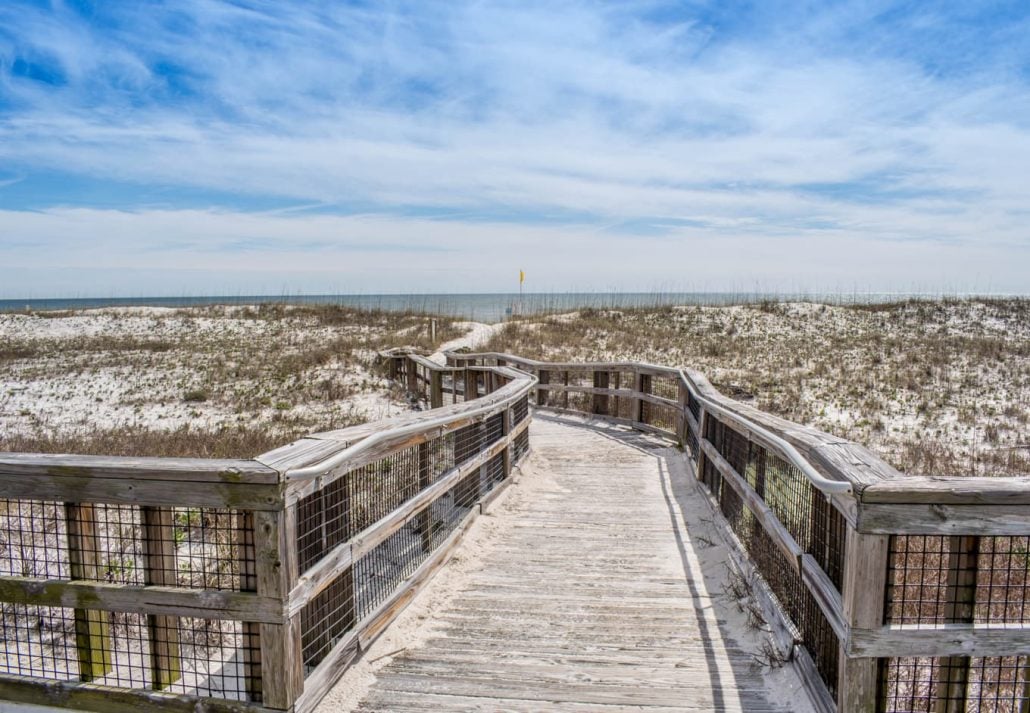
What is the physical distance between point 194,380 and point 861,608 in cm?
1829

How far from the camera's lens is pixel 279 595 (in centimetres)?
257

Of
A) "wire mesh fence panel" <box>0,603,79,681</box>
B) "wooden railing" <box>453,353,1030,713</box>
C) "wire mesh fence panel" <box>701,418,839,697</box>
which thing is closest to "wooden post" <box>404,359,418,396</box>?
"wire mesh fence panel" <box>701,418,839,697</box>

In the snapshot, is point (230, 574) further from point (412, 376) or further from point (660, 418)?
point (412, 376)

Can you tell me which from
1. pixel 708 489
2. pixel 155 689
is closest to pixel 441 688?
pixel 155 689

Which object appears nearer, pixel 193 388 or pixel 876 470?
pixel 876 470

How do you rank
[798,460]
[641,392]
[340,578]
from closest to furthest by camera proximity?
1. [798,460]
2. [340,578]
3. [641,392]

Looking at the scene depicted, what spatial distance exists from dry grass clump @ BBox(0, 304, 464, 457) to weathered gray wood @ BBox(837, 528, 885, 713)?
811 cm

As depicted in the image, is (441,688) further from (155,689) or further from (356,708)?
(155,689)

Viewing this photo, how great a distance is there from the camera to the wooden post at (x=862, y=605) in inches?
94.7

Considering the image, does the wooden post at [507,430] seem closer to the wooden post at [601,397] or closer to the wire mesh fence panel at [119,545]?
the wire mesh fence panel at [119,545]

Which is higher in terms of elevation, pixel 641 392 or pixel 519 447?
pixel 641 392

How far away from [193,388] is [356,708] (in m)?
15.2

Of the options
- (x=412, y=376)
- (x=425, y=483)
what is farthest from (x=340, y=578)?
(x=412, y=376)

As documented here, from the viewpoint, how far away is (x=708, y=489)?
6.32 m
